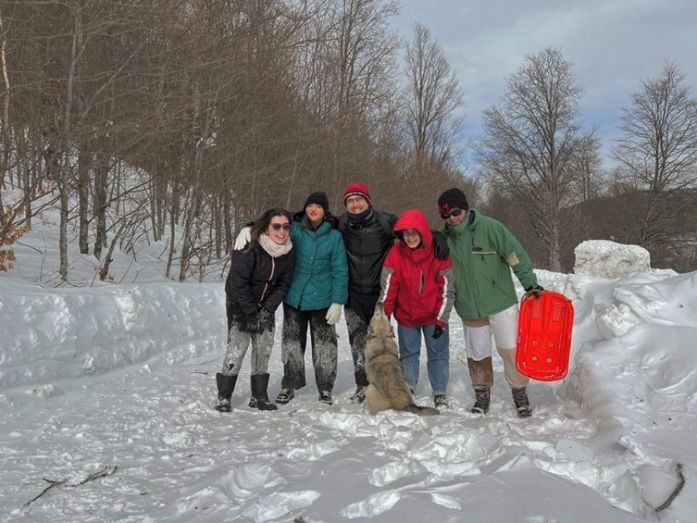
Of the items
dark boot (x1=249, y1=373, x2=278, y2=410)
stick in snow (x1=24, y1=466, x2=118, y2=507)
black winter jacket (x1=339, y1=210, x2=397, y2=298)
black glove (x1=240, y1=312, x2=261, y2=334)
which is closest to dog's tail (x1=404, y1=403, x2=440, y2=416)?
black winter jacket (x1=339, y1=210, x2=397, y2=298)

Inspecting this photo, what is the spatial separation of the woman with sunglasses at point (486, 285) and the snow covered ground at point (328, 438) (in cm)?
33

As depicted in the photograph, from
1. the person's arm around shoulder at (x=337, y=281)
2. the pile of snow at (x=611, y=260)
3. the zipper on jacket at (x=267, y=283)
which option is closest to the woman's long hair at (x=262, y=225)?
the zipper on jacket at (x=267, y=283)

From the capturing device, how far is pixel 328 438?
3.61 meters

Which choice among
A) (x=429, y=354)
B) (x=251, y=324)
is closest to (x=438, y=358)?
(x=429, y=354)

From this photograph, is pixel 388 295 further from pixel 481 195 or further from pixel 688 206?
pixel 481 195

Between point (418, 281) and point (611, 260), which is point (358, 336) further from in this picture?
point (611, 260)

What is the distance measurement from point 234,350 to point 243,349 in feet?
0.28

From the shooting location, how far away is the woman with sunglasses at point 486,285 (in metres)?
4.29

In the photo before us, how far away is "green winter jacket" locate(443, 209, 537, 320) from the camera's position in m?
4.28

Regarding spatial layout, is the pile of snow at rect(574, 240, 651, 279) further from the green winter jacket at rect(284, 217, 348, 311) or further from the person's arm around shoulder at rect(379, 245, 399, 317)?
the green winter jacket at rect(284, 217, 348, 311)

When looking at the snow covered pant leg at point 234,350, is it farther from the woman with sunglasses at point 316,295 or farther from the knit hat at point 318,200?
the knit hat at point 318,200

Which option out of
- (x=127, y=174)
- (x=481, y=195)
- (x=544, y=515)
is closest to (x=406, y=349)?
(x=544, y=515)

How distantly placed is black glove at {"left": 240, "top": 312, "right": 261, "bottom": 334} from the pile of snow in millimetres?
12842

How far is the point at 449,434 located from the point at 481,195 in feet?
134
